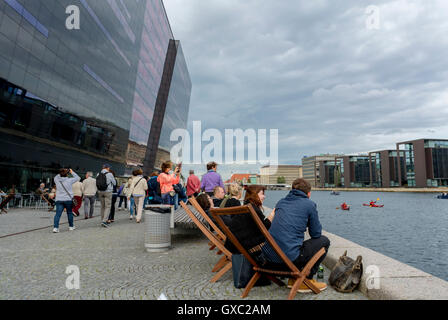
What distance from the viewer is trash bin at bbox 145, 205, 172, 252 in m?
5.68

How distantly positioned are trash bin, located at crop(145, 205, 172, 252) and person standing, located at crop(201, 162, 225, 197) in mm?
3282

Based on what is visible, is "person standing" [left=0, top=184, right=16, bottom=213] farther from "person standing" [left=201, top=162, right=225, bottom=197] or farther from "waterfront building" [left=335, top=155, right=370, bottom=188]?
"waterfront building" [left=335, top=155, right=370, bottom=188]

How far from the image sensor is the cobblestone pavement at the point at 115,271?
3359 millimetres

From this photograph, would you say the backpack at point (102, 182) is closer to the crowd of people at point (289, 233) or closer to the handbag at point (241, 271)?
the handbag at point (241, 271)

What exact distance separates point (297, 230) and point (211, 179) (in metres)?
5.92

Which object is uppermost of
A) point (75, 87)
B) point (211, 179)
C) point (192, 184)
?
point (75, 87)

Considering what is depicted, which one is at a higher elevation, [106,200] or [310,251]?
[106,200]

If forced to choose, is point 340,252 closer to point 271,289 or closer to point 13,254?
point 271,289

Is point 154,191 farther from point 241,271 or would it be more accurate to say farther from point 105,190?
point 241,271

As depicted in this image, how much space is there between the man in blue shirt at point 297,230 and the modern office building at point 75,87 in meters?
20.4

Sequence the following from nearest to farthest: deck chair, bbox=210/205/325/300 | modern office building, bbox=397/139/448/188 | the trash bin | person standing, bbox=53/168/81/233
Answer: deck chair, bbox=210/205/325/300 → the trash bin → person standing, bbox=53/168/81/233 → modern office building, bbox=397/139/448/188

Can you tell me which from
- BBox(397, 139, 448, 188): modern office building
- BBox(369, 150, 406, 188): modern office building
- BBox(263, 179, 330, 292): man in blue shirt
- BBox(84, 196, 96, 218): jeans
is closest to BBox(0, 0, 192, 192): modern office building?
BBox(84, 196, 96, 218): jeans

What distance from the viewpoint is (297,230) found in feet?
10.6

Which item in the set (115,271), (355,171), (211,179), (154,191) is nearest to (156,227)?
(115,271)
